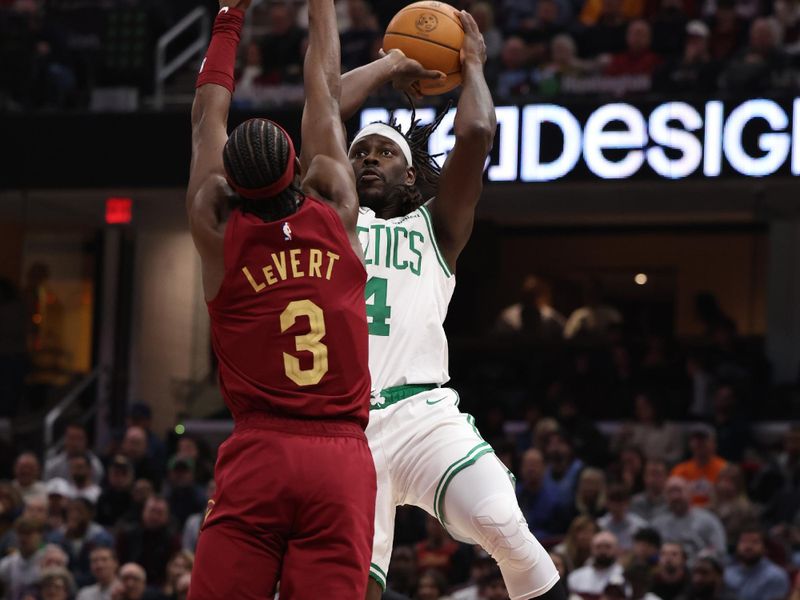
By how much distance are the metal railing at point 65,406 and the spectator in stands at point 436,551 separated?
6.35 meters

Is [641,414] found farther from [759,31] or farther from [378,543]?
[378,543]

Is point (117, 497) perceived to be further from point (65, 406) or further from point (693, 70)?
point (693, 70)

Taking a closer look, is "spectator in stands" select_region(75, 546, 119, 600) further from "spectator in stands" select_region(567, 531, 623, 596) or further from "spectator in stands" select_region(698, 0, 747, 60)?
"spectator in stands" select_region(698, 0, 747, 60)

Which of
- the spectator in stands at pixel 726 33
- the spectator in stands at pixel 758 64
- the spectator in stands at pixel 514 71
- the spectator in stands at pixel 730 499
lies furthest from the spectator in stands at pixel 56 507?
the spectator in stands at pixel 726 33

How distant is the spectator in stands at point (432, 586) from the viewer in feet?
37.7

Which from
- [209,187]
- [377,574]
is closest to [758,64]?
[377,574]

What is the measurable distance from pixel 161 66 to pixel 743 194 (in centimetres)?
651

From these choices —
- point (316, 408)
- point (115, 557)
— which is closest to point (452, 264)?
point (316, 408)

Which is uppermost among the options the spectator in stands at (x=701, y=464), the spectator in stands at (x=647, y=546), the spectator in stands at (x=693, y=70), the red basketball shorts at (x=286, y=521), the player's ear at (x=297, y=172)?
the spectator in stands at (x=693, y=70)

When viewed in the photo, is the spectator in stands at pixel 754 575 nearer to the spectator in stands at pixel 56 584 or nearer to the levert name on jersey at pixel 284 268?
the spectator in stands at pixel 56 584

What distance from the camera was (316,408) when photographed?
5.43 metres

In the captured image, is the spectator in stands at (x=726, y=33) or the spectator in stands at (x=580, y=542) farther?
the spectator in stands at (x=726, y=33)

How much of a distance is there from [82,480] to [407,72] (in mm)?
9288

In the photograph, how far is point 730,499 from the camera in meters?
13.2
